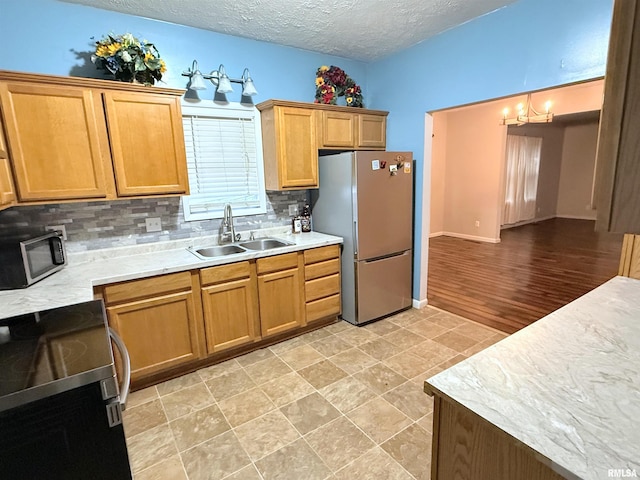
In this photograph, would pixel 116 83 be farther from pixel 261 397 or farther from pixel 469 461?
pixel 469 461

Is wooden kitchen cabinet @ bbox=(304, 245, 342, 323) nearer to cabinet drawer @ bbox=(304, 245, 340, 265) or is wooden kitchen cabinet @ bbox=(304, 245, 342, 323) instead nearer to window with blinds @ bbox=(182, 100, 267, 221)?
cabinet drawer @ bbox=(304, 245, 340, 265)

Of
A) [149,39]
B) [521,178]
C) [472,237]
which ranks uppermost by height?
[149,39]

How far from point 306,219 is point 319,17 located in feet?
6.03

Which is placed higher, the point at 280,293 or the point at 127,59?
the point at 127,59

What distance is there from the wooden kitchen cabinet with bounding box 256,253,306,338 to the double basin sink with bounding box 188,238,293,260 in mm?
248

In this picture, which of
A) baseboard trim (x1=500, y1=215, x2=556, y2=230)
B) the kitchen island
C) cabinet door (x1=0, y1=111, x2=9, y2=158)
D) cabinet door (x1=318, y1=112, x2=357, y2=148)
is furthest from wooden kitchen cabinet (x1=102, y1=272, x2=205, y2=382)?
baseboard trim (x1=500, y1=215, x2=556, y2=230)

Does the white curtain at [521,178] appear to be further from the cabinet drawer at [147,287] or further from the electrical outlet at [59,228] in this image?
the electrical outlet at [59,228]

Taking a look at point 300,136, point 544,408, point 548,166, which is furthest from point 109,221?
point 548,166

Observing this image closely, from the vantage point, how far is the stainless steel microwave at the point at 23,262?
1.81 meters

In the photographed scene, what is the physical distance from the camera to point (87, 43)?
7.62 feet

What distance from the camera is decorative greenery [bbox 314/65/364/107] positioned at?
3234 millimetres

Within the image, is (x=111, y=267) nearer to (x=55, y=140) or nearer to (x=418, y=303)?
(x=55, y=140)

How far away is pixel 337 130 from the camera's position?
127 inches

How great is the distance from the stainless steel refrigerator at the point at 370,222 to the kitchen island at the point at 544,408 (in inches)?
77.8
